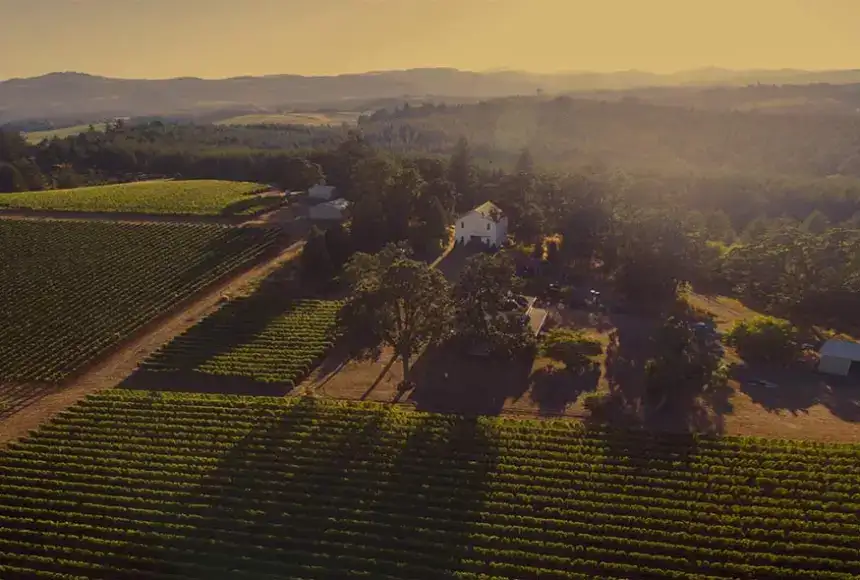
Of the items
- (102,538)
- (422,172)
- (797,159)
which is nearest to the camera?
(102,538)

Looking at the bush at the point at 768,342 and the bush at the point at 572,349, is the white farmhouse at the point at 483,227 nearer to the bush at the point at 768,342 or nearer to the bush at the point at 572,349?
the bush at the point at 572,349

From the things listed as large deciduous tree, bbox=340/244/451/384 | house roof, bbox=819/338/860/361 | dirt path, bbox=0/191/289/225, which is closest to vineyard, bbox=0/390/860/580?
large deciduous tree, bbox=340/244/451/384

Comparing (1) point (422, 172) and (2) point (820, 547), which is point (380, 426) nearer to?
(2) point (820, 547)

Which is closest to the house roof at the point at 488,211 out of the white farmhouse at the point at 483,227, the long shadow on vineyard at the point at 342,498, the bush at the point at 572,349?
the white farmhouse at the point at 483,227

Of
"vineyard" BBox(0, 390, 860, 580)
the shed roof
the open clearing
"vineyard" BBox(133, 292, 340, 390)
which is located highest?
the shed roof

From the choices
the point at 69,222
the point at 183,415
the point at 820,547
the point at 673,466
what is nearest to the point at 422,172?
the point at 69,222

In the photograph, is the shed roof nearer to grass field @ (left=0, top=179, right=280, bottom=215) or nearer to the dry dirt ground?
grass field @ (left=0, top=179, right=280, bottom=215)
